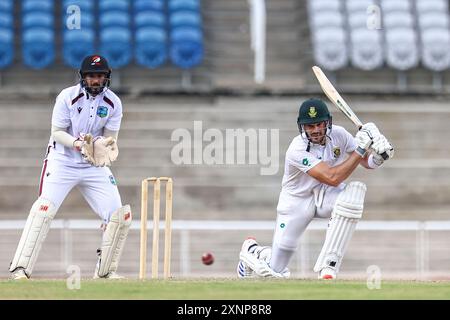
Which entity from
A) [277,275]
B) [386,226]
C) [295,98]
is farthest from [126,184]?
[277,275]

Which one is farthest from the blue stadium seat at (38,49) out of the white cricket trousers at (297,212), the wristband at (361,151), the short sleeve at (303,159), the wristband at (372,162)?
the wristband at (361,151)

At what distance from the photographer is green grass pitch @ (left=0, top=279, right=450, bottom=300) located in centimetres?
780

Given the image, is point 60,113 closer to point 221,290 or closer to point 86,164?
point 86,164

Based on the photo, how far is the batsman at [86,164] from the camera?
9602mm

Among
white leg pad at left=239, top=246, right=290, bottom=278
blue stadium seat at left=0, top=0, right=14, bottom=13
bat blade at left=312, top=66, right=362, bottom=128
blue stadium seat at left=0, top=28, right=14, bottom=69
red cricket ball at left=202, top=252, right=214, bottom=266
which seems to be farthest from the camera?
blue stadium seat at left=0, top=0, right=14, bottom=13

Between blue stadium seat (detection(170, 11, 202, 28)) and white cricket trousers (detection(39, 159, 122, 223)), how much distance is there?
8.24 meters

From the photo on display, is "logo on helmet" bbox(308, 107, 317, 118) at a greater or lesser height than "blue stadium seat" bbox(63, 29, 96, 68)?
lesser

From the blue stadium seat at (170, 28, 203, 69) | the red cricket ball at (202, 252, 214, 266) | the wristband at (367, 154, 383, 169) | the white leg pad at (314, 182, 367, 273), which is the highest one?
the blue stadium seat at (170, 28, 203, 69)

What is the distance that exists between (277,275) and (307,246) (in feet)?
11.4

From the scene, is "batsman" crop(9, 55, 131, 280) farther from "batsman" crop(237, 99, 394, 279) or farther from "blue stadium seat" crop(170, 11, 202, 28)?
"blue stadium seat" crop(170, 11, 202, 28)

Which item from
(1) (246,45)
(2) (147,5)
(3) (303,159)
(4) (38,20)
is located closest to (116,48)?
(2) (147,5)

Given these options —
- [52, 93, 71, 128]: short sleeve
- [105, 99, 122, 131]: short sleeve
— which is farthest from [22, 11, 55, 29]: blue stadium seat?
[52, 93, 71, 128]: short sleeve

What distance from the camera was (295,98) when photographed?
16594mm
